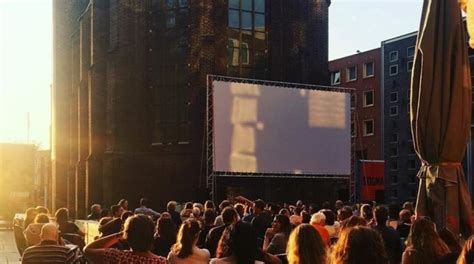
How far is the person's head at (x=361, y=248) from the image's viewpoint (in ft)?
11.7

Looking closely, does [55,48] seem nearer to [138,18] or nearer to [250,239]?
[138,18]

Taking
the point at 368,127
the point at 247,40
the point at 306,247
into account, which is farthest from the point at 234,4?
the point at 368,127

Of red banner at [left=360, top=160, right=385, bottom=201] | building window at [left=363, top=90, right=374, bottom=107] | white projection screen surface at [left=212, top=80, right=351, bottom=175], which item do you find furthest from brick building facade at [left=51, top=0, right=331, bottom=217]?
building window at [left=363, top=90, right=374, bottom=107]

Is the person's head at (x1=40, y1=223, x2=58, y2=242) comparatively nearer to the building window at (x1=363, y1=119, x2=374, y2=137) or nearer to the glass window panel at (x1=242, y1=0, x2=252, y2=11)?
the glass window panel at (x1=242, y1=0, x2=252, y2=11)

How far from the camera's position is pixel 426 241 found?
16.4ft

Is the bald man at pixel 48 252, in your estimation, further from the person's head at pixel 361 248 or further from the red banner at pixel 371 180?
the red banner at pixel 371 180

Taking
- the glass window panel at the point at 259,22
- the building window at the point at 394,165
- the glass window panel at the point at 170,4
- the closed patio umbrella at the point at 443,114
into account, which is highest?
the glass window panel at the point at 170,4

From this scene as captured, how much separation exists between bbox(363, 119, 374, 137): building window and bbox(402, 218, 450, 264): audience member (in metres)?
57.1

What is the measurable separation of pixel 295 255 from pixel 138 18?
2755 cm

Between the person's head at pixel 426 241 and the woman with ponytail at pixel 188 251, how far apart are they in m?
1.69

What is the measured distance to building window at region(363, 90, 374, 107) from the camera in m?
61.3

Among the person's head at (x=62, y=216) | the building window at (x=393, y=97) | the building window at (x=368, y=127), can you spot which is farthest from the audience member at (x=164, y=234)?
the building window at (x=368, y=127)

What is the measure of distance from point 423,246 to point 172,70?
2605 cm

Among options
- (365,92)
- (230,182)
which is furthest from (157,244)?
(365,92)
